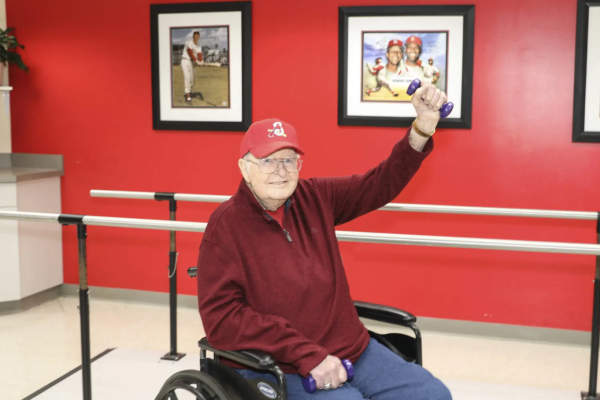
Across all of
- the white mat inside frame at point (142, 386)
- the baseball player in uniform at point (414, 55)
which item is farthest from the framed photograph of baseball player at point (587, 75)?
the white mat inside frame at point (142, 386)

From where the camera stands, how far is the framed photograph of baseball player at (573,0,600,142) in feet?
10.8

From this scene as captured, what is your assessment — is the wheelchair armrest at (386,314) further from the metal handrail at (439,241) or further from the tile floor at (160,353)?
the tile floor at (160,353)

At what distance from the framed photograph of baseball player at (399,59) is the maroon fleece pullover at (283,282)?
70.0 inches

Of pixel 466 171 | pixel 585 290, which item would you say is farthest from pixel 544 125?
pixel 585 290

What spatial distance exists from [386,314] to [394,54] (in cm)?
204

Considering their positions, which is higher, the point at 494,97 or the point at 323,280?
the point at 494,97

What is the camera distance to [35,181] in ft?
13.4

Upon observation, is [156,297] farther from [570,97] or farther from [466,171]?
[570,97]

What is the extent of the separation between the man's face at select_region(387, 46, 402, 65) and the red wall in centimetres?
27

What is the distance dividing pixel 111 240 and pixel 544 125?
9.28 feet

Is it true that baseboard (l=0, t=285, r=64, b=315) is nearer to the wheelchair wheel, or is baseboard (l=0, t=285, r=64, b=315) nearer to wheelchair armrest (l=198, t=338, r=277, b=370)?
the wheelchair wheel

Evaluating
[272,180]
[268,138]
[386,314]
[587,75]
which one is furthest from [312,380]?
[587,75]

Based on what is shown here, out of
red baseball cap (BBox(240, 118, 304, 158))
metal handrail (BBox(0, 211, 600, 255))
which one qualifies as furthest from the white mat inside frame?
red baseball cap (BBox(240, 118, 304, 158))

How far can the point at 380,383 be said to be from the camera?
1.76 meters
